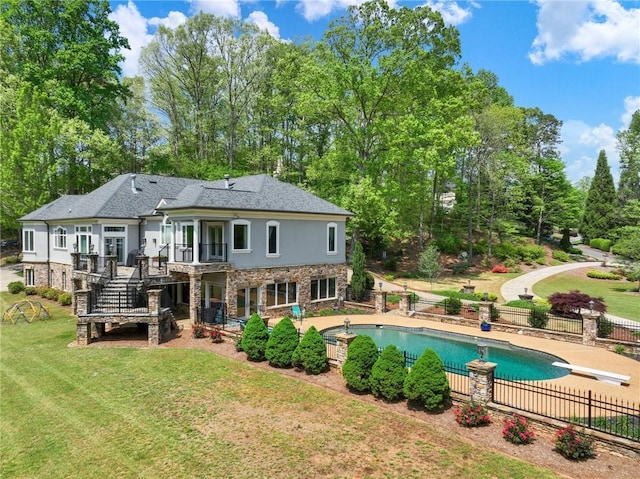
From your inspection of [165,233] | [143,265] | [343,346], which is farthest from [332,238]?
[343,346]

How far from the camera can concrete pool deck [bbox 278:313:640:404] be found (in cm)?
1351

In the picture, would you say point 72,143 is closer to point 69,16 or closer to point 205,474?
point 69,16

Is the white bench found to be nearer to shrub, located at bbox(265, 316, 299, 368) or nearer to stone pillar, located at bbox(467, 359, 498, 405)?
stone pillar, located at bbox(467, 359, 498, 405)

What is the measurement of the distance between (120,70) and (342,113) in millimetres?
22873

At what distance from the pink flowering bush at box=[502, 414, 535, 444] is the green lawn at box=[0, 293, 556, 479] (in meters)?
0.84

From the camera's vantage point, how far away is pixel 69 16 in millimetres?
36875

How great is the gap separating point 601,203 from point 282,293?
2120 inches

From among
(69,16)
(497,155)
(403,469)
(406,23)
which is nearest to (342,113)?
(406,23)

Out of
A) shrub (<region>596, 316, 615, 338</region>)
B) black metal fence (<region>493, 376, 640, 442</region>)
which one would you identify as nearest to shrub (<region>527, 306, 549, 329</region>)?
shrub (<region>596, 316, 615, 338</region>)

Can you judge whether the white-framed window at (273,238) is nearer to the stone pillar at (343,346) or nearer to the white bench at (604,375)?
the stone pillar at (343,346)

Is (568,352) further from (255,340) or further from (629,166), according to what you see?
(629,166)

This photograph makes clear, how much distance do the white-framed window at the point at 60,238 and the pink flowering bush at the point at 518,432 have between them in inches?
1166

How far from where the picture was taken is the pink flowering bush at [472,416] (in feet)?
34.6

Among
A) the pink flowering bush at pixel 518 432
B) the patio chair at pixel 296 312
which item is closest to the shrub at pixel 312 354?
the pink flowering bush at pixel 518 432
